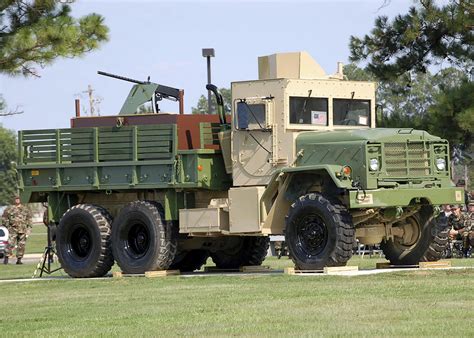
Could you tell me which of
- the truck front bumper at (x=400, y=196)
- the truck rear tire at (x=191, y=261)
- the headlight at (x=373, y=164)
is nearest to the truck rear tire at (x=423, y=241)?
the truck front bumper at (x=400, y=196)

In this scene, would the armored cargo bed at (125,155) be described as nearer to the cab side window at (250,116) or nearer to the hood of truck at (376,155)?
the cab side window at (250,116)

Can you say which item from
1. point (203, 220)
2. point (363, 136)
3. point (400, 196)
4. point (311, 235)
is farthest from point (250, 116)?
point (400, 196)

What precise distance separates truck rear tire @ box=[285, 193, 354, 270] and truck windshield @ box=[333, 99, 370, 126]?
7.10ft

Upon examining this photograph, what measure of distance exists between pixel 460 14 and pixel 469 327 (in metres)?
20.3

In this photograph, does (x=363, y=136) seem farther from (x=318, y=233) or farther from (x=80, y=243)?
(x=80, y=243)

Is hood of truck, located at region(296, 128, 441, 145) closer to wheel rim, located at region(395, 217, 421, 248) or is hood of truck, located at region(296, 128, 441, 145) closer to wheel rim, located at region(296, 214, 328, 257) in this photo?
wheel rim, located at region(296, 214, 328, 257)

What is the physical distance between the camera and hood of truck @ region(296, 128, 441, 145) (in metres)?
22.4

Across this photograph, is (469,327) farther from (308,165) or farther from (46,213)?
(46,213)

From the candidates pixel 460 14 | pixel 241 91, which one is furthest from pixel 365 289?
pixel 460 14

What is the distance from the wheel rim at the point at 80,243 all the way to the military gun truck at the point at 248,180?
1.0 inches

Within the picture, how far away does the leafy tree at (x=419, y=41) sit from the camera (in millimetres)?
33125

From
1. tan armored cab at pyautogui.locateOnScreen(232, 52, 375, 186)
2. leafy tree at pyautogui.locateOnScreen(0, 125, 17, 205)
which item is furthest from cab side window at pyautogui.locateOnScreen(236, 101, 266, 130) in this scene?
leafy tree at pyautogui.locateOnScreen(0, 125, 17, 205)

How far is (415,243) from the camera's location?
23.5 m

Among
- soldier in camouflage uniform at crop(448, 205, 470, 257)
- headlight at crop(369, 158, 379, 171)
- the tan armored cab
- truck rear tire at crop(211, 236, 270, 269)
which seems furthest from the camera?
soldier in camouflage uniform at crop(448, 205, 470, 257)
